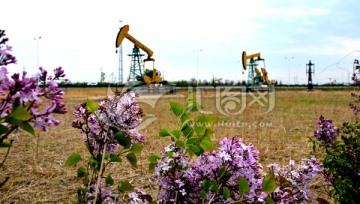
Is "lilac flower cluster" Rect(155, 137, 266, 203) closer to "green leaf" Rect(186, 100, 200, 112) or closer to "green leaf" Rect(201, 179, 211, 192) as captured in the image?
"green leaf" Rect(201, 179, 211, 192)

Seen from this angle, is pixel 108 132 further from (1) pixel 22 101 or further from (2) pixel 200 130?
(1) pixel 22 101

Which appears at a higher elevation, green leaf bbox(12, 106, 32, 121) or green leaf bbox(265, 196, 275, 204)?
green leaf bbox(12, 106, 32, 121)

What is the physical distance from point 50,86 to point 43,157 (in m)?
4.29

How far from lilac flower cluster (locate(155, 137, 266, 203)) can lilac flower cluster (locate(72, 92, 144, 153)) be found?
0.68ft

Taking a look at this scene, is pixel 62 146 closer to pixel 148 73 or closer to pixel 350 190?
pixel 350 190

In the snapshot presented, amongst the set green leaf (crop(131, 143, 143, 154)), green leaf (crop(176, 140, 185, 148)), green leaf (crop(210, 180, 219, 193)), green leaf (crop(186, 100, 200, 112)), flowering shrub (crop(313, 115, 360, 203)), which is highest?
green leaf (crop(186, 100, 200, 112))

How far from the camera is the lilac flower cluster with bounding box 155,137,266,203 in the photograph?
1353 millimetres

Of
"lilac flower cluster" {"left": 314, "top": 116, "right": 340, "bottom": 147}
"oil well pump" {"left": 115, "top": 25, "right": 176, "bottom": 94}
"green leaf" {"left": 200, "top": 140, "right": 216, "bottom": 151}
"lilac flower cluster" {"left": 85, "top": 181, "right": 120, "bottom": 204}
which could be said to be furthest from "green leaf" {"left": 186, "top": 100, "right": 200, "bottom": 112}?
"oil well pump" {"left": 115, "top": 25, "right": 176, "bottom": 94}

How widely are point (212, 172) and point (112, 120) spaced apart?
47 centimetres

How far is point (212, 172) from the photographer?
141cm

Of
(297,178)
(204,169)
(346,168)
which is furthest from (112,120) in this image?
(346,168)

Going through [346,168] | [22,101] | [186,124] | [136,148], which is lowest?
[346,168]

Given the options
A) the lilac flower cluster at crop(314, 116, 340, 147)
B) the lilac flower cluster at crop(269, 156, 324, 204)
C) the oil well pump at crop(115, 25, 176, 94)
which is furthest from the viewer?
the oil well pump at crop(115, 25, 176, 94)

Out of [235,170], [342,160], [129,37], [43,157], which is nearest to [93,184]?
[235,170]
